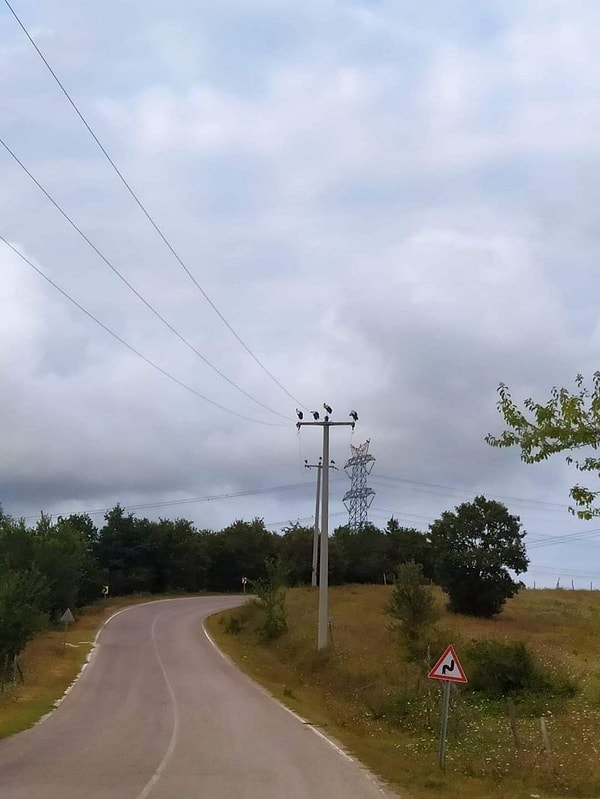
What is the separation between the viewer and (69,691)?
30.5 m

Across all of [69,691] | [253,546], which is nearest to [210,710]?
[69,691]

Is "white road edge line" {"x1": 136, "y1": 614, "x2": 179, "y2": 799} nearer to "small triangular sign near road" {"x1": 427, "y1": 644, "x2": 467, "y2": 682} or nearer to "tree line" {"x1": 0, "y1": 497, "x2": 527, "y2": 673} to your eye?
"small triangular sign near road" {"x1": 427, "y1": 644, "x2": 467, "y2": 682}

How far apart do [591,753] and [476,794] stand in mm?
3255

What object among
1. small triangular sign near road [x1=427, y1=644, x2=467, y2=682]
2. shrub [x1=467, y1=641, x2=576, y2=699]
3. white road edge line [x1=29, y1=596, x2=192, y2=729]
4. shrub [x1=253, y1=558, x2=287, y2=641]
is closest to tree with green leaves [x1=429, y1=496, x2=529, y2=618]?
shrub [x1=253, y1=558, x2=287, y2=641]

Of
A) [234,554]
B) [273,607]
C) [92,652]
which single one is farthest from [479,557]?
[234,554]

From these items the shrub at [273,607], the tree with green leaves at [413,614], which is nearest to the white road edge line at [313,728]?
the shrub at [273,607]

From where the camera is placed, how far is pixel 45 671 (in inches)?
1431

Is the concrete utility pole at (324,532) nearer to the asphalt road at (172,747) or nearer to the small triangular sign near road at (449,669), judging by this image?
the asphalt road at (172,747)

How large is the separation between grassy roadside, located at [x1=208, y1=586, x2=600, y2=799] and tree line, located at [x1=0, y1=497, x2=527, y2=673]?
14.1 ft

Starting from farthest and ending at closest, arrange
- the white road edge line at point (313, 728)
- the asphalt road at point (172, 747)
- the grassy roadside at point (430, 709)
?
the grassy roadside at point (430, 709), the white road edge line at point (313, 728), the asphalt road at point (172, 747)

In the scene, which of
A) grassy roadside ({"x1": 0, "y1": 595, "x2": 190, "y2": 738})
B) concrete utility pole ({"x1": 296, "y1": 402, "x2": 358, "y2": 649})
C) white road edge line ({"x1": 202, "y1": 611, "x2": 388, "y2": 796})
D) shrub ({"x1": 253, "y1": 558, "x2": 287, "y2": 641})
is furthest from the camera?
shrub ({"x1": 253, "y1": 558, "x2": 287, "y2": 641})

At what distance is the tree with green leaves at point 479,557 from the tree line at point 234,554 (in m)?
0.06

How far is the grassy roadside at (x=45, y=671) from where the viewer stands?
80.2ft

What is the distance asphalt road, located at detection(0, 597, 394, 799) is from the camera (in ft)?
44.8
